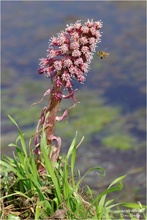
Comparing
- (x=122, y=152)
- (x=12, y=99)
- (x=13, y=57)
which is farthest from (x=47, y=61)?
(x=13, y=57)

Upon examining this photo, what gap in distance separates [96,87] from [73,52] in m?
8.45

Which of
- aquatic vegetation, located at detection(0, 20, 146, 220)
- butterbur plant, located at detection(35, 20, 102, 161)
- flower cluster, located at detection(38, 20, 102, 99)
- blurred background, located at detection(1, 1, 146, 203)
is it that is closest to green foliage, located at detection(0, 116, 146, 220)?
aquatic vegetation, located at detection(0, 20, 146, 220)

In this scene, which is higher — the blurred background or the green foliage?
the blurred background

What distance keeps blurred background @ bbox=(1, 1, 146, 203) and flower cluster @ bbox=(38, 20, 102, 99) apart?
16.1ft

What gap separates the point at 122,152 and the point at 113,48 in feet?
16.2

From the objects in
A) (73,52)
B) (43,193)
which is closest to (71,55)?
(73,52)

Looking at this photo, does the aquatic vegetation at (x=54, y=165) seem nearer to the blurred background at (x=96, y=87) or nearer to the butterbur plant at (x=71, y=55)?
the butterbur plant at (x=71, y=55)

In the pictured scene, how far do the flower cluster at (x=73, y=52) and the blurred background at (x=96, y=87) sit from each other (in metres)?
4.91

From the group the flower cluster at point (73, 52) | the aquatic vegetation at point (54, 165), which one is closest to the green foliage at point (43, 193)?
the aquatic vegetation at point (54, 165)

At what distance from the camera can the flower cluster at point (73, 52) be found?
3834mm

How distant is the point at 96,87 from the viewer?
12.3 m

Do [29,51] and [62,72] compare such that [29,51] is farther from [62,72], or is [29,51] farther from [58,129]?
[62,72]

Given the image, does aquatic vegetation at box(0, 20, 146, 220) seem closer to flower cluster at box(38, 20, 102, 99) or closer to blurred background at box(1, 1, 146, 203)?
flower cluster at box(38, 20, 102, 99)

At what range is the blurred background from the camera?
9680 mm
